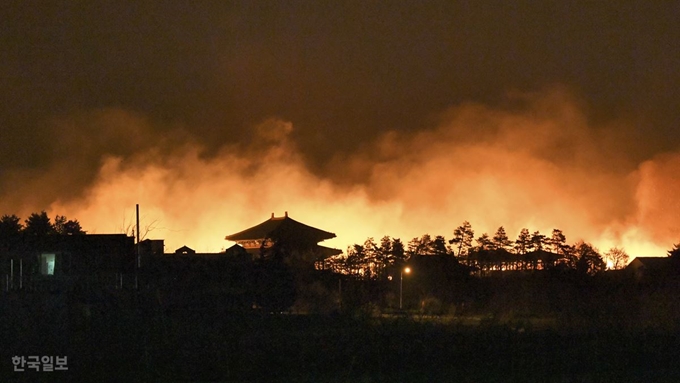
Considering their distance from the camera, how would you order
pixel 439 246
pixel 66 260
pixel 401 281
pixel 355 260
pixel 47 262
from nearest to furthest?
pixel 66 260
pixel 47 262
pixel 401 281
pixel 355 260
pixel 439 246

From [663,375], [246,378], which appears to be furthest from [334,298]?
[663,375]

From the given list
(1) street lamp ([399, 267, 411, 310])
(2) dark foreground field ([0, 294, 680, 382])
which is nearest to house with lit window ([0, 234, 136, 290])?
(2) dark foreground field ([0, 294, 680, 382])

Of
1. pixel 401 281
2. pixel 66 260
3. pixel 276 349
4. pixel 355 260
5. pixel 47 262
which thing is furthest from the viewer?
pixel 355 260

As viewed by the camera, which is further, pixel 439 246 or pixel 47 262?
pixel 439 246

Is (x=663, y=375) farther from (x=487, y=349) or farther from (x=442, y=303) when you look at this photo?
(x=442, y=303)

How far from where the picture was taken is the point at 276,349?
18.1 meters

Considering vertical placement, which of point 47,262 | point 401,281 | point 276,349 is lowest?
point 276,349

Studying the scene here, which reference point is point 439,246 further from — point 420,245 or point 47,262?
point 47,262

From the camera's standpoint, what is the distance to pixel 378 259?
4703 centimetres

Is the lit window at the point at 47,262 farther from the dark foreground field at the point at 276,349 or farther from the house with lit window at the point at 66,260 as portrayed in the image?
the dark foreground field at the point at 276,349

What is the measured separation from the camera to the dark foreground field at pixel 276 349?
1739 centimetres

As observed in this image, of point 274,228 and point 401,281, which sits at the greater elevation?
point 274,228

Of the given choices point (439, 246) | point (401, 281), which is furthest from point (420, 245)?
point (401, 281)

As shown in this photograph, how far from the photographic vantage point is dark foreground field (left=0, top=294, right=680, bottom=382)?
17391 mm
